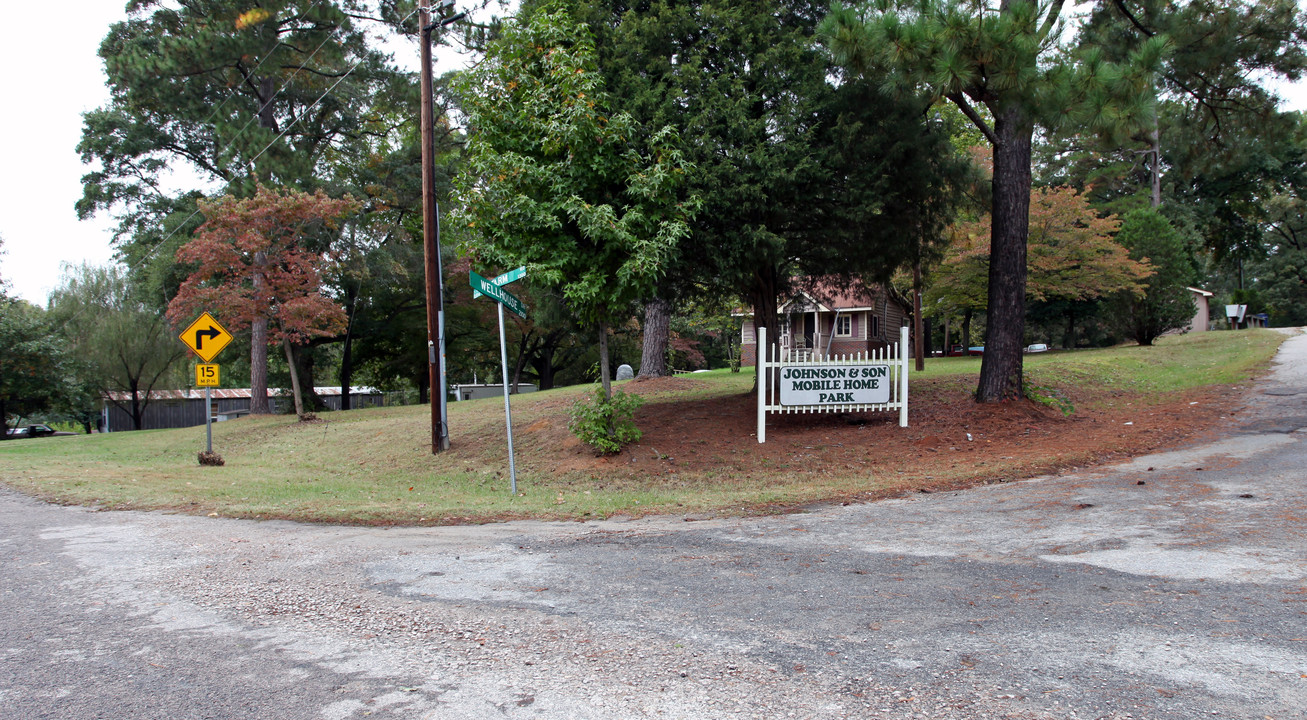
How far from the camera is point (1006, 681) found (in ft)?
11.1

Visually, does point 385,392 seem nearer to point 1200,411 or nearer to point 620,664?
point 1200,411

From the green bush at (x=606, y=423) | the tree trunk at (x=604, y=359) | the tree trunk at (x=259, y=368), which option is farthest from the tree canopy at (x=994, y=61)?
the tree trunk at (x=259, y=368)

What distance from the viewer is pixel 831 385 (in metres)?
12.0

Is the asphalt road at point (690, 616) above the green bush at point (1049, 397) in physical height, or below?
below

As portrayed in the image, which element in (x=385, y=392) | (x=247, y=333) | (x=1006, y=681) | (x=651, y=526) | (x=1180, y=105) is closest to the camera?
(x=1006, y=681)

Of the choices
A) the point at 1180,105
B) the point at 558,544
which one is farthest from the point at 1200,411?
the point at 558,544

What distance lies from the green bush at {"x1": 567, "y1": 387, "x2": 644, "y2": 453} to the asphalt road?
3.97 m

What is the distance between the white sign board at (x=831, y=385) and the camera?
11.9m

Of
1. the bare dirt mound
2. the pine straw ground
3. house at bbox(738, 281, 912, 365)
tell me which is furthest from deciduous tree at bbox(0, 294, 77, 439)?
house at bbox(738, 281, 912, 365)

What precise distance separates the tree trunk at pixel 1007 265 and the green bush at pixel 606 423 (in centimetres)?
611

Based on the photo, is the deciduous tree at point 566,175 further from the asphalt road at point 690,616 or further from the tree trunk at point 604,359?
the asphalt road at point 690,616

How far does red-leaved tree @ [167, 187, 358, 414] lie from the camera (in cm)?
2092

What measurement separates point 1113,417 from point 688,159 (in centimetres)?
831

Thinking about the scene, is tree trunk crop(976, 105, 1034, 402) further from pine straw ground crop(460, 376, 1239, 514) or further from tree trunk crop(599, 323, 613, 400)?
tree trunk crop(599, 323, 613, 400)
